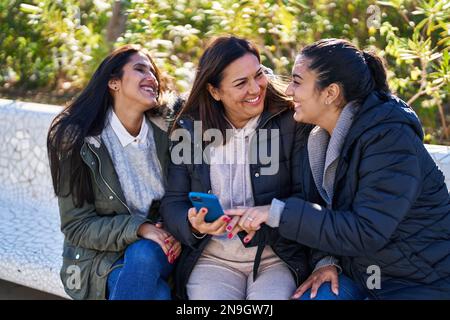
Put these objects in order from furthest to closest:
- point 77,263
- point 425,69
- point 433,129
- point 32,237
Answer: point 433,129 → point 425,69 → point 32,237 → point 77,263

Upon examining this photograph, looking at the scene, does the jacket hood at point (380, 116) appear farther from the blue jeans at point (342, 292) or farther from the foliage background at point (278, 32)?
the foliage background at point (278, 32)

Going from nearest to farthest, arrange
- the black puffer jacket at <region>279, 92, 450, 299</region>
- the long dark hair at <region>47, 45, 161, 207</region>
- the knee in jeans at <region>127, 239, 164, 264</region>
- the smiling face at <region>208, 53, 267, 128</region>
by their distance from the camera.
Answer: the black puffer jacket at <region>279, 92, 450, 299</region> < the knee in jeans at <region>127, 239, 164, 264</region> < the smiling face at <region>208, 53, 267, 128</region> < the long dark hair at <region>47, 45, 161, 207</region>

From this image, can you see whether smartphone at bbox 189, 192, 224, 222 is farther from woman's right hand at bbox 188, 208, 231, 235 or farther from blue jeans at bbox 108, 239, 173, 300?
blue jeans at bbox 108, 239, 173, 300

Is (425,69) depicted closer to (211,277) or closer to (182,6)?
(182,6)

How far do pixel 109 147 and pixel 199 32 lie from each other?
1961 millimetres

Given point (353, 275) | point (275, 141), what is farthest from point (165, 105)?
point (353, 275)

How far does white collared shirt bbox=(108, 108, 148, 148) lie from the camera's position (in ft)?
12.3

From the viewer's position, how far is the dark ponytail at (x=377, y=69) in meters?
3.34

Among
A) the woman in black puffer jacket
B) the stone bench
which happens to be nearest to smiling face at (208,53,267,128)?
the woman in black puffer jacket

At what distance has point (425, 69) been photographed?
16.3ft

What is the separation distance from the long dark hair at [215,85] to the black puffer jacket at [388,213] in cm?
52

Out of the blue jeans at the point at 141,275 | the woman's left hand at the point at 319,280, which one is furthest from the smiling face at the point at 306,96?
the blue jeans at the point at 141,275

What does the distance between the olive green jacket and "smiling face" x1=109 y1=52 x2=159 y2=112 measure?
0.23 metres
